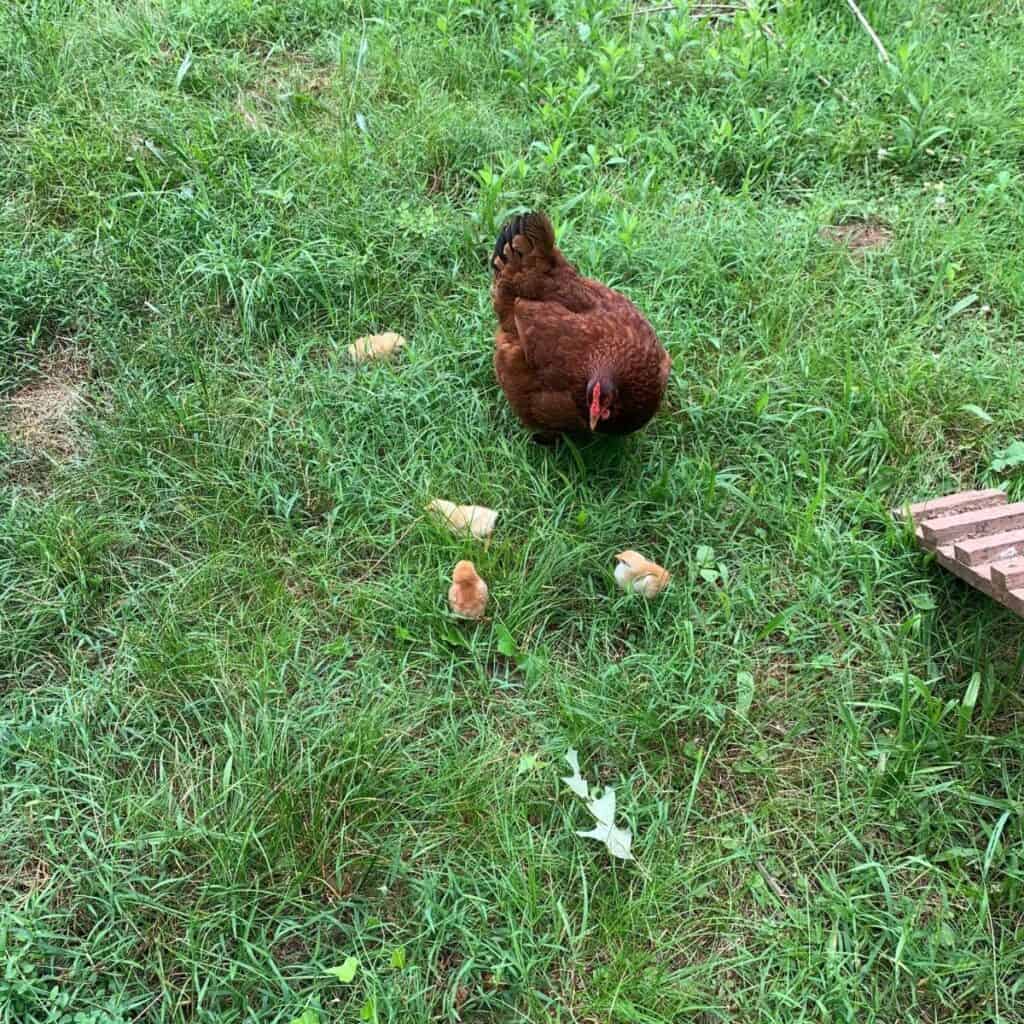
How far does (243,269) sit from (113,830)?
218 centimetres

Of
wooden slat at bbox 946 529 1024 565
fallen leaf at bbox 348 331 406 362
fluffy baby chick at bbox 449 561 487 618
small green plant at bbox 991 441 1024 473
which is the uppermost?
wooden slat at bbox 946 529 1024 565

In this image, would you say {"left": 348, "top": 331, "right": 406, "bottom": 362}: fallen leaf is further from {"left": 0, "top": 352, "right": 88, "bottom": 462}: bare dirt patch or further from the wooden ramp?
the wooden ramp

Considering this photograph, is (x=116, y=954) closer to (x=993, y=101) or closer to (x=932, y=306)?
(x=932, y=306)

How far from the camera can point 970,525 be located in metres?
2.64

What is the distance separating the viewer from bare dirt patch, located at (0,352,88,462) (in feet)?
10.3

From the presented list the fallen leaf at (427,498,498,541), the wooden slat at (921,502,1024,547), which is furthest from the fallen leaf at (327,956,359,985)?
the wooden slat at (921,502,1024,547)

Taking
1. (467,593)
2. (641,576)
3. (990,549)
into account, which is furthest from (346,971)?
(990,549)

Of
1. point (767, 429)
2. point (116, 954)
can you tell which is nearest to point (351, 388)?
point (767, 429)

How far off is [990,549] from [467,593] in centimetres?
150

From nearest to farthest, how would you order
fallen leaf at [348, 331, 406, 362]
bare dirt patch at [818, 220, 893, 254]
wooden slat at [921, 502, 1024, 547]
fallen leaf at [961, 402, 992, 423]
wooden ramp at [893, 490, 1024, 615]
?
1. wooden ramp at [893, 490, 1024, 615]
2. wooden slat at [921, 502, 1024, 547]
3. fallen leaf at [961, 402, 992, 423]
4. fallen leaf at [348, 331, 406, 362]
5. bare dirt patch at [818, 220, 893, 254]

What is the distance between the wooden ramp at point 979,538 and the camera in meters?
2.39

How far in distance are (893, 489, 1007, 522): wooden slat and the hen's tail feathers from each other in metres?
1.48

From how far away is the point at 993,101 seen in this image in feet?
13.7

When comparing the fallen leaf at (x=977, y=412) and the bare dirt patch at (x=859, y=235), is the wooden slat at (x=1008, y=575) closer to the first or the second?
the fallen leaf at (x=977, y=412)
